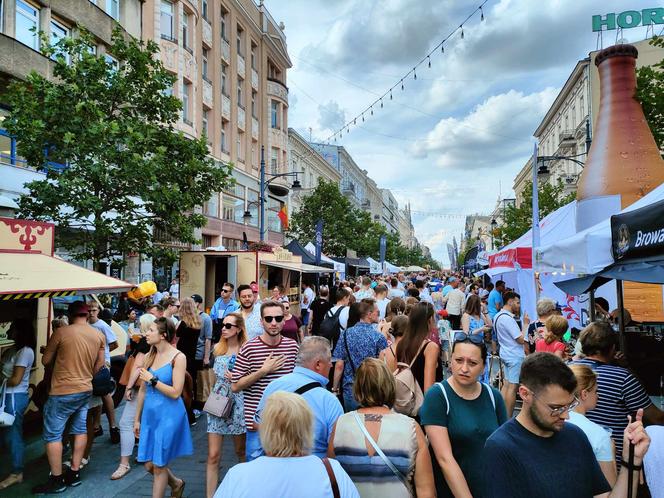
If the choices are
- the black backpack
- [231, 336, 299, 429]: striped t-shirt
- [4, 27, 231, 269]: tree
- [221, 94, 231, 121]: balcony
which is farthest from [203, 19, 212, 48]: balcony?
[231, 336, 299, 429]: striped t-shirt

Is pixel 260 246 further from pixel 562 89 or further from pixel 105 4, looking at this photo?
pixel 562 89

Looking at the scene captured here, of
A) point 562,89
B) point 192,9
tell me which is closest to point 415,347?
point 192,9

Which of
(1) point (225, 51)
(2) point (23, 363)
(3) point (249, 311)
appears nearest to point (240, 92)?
(1) point (225, 51)

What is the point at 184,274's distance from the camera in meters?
14.9

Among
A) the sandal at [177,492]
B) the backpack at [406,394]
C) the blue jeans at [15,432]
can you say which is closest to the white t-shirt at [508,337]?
the backpack at [406,394]

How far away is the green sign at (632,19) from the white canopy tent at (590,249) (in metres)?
29.3

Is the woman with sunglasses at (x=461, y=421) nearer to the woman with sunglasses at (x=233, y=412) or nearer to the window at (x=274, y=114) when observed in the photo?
the woman with sunglasses at (x=233, y=412)

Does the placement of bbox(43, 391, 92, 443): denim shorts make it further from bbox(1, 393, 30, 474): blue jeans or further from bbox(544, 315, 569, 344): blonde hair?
bbox(544, 315, 569, 344): blonde hair

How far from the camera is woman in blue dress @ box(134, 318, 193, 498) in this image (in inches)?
168

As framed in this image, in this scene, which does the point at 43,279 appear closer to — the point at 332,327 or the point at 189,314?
the point at 189,314

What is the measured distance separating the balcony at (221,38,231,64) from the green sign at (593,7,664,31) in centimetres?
2119

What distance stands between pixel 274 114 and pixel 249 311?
31207 millimetres

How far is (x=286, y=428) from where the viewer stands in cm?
216

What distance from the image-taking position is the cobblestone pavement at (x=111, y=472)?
4.79m
